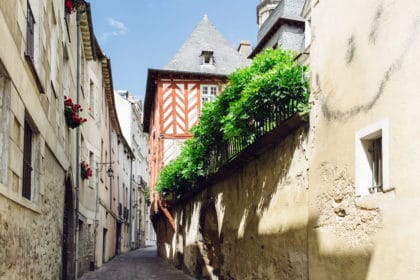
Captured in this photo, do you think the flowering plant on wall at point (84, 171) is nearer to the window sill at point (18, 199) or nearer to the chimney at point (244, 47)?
the window sill at point (18, 199)

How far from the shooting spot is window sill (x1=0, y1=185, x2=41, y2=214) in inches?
203

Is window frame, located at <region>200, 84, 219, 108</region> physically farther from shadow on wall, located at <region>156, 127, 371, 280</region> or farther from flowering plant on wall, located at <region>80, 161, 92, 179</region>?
shadow on wall, located at <region>156, 127, 371, 280</region>

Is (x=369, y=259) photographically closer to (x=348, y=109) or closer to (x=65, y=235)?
(x=348, y=109)

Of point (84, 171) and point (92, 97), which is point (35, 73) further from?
point (92, 97)

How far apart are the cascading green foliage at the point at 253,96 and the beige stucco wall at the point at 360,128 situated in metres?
0.94

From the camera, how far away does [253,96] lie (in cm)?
881

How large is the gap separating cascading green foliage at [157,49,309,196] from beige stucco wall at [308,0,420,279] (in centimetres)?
94

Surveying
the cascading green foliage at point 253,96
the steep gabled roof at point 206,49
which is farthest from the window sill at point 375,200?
the steep gabled roof at point 206,49

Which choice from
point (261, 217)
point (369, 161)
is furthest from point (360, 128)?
point (261, 217)

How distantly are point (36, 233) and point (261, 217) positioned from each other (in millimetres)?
3399

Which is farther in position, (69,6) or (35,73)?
(69,6)

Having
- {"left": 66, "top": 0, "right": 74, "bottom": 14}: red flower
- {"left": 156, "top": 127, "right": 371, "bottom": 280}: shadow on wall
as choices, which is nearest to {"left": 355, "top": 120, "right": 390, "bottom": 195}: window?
{"left": 156, "top": 127, "right": 371, "bottom": 280}: shadow on wall

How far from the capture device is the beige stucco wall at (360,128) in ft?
14.2

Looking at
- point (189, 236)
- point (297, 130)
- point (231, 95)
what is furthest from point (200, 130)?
point (297, 130)
